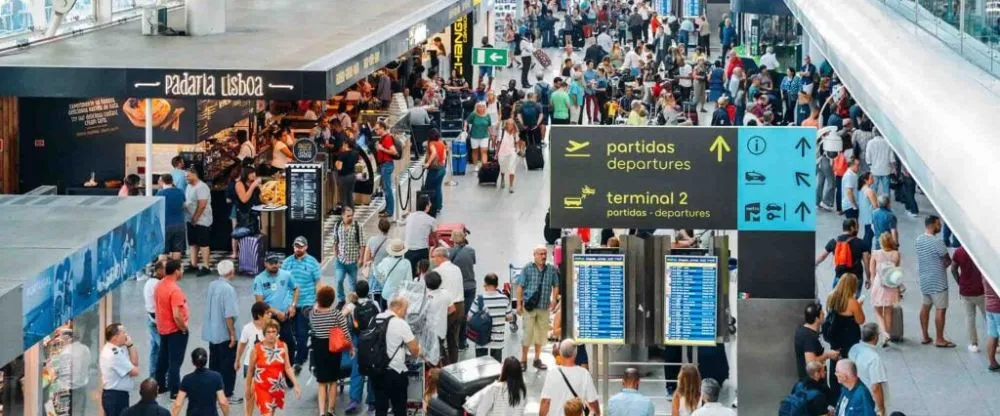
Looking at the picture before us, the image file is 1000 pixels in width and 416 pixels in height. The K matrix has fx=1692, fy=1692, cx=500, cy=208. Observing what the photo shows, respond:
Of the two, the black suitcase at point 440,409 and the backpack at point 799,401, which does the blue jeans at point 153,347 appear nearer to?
the black suitcase at point 440,409

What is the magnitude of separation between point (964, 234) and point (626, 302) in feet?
20.5

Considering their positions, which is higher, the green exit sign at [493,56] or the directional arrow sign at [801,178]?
the green exit sign at [493,56]

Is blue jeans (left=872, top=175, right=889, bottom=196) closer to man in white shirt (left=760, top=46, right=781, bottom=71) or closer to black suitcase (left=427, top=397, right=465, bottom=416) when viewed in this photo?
black suitcase (left=427, top=397, right=465, bottom=416)

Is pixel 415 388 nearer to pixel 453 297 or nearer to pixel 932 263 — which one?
pixel 453 297

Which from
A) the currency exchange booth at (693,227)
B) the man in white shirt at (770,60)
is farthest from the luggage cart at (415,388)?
the man in white shirt at (770,60)

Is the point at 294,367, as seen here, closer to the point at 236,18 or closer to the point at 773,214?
the point at 773,214

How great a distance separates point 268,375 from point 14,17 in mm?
10965

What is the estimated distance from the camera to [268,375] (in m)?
13.1

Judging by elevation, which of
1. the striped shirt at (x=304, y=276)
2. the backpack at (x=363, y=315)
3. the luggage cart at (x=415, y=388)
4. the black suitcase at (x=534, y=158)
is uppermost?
the black suitcase at (x=534, y=158)

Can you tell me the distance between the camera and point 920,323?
17188mm

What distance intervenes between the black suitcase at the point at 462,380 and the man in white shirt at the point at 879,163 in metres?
11.0

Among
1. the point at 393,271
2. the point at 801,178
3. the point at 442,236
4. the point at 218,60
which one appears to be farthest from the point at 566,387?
the point at 218,60

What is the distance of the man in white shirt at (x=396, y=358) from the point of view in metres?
13.4

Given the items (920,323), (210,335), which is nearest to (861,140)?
(920,323)
